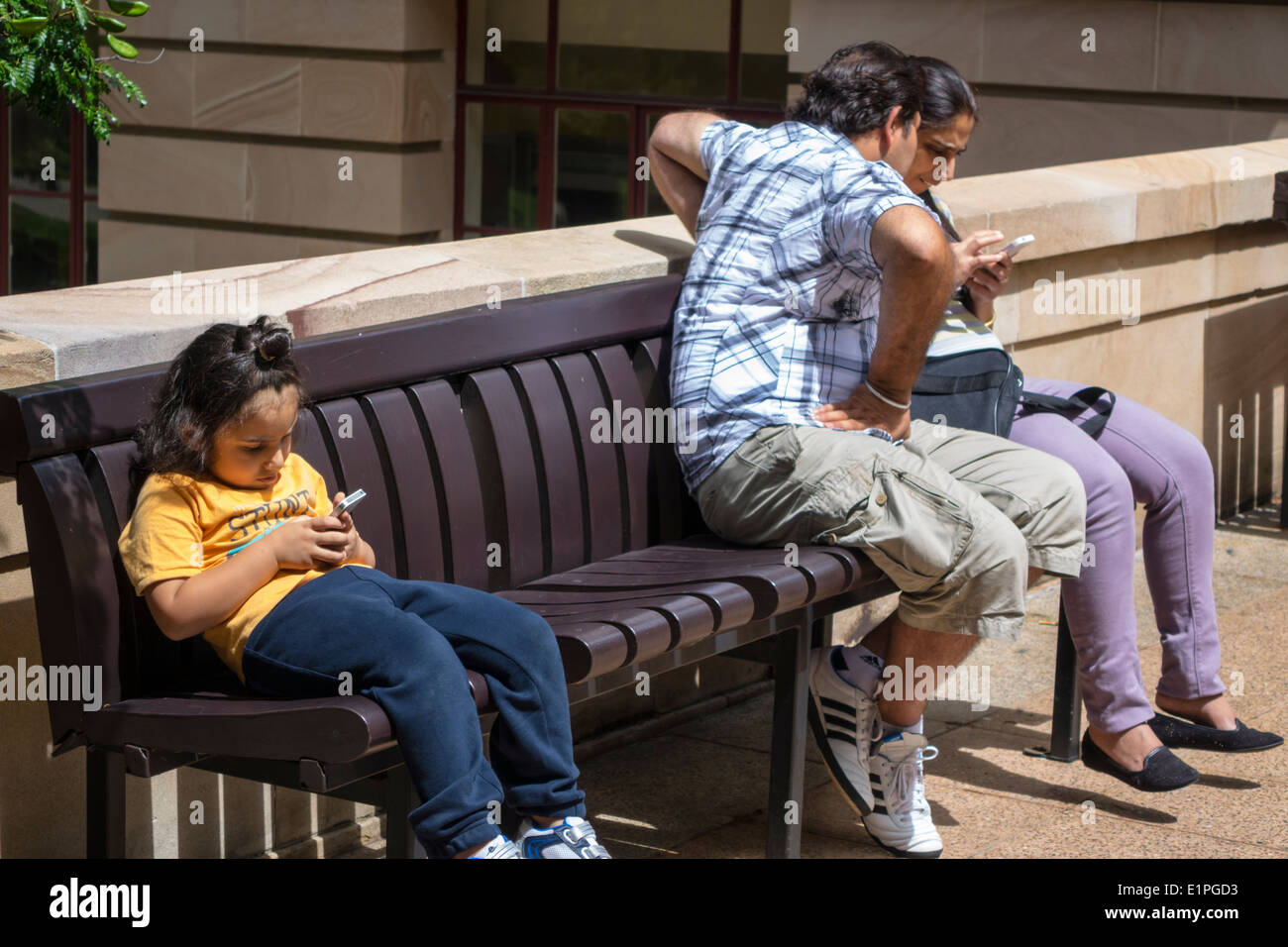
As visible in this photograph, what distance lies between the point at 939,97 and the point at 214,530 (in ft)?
6.30

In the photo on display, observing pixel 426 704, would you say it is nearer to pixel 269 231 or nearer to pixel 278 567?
pixel 278 567

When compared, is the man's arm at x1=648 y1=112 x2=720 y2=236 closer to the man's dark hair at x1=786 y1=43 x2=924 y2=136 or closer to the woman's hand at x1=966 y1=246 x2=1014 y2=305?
the man's dark hair at x1=786 y1=43 x2=924 y2=136

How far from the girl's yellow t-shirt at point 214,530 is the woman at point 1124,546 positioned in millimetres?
1693

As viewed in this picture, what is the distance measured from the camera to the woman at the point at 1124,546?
12.5 feet

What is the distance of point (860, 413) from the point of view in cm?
355

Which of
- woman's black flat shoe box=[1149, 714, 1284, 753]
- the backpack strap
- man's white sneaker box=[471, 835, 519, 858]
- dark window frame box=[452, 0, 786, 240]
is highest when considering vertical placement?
dark window frame box=[452, 0, 786, 240]

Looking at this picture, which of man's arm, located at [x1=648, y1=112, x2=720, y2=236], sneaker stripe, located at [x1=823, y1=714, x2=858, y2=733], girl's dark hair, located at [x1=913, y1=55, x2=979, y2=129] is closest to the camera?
sneaker stripe, located at [x1=823, y1=714, x2=858, y2=733]

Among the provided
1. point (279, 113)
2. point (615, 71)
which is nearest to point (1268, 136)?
point (615, 71)

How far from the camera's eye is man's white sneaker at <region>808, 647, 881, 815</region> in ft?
11.9

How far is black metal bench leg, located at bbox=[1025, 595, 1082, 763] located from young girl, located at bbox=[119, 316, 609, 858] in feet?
5.69

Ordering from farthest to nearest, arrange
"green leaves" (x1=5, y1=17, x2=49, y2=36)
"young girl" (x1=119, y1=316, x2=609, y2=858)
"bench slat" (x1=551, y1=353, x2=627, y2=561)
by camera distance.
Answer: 1. "bench slat" (x1=551, y1=353, x2=627, y2=561)
2. "young girl" (x1=119, y1=316, x2=609, y2=858)
3. "green leaves" (x1=5, y1=17, x2=49, y2=36)

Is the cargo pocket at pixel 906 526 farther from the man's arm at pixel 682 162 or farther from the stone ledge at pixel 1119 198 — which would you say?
the stone ledge at pixel 1119 198

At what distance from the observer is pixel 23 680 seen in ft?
9.44

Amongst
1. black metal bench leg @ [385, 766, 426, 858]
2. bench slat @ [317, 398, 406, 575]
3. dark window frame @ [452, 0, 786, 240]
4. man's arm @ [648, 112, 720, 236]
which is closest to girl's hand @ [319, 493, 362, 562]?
bench slat @ [317, 398, 406, 575]
